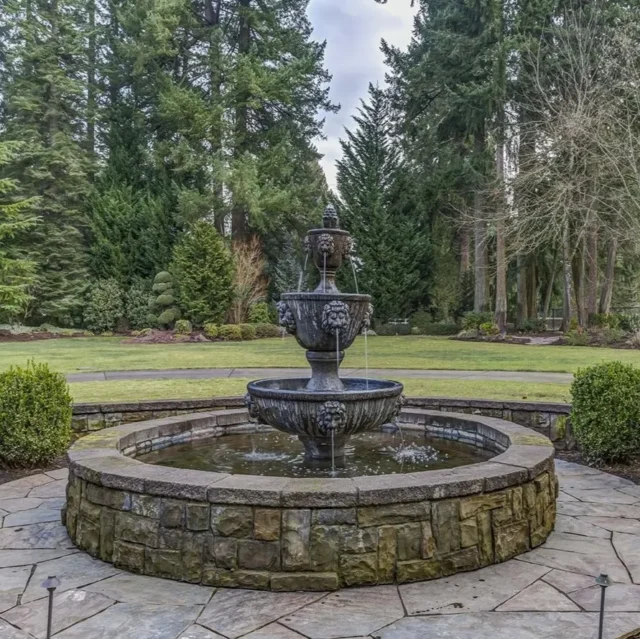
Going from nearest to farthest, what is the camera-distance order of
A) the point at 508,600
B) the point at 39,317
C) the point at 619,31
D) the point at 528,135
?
1. the point at 508,600
2. the point at 619,31
3. the point at 528,135
4. the point at 39,317

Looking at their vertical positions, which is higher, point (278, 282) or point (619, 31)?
point (619, 31)

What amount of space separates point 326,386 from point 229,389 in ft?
13.0

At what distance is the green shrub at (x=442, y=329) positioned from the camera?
23156mm

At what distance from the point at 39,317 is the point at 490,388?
22.6 m

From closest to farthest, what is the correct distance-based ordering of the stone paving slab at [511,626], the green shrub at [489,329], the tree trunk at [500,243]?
the stone paving slab at [511,626]
the tree trunk at [500,243]
the green shrub at [489,329]

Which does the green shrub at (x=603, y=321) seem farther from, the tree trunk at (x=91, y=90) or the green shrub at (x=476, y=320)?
the tree trunk at (x=91, y=90)

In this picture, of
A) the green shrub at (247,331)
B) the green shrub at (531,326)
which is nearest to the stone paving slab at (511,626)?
the green shrub at (247,331)

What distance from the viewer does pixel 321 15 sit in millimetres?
26719

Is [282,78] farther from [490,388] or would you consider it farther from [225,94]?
[490,388]

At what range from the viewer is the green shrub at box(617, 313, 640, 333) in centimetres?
1880

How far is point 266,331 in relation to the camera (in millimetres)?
21828

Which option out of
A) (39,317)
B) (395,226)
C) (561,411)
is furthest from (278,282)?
(561,411)

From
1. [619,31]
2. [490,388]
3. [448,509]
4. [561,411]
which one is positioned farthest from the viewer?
[619,31]

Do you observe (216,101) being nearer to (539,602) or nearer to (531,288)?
(531,288)
